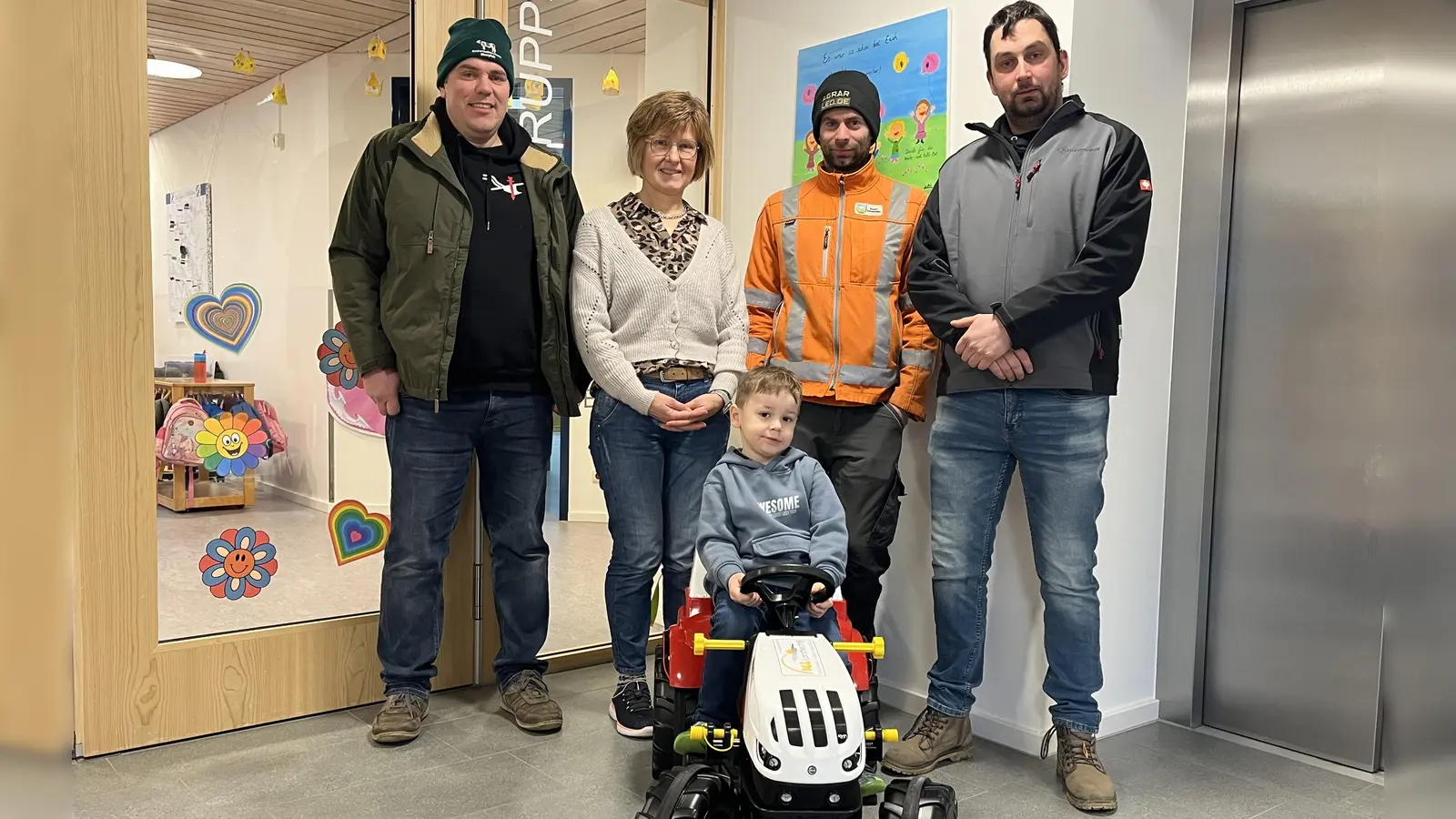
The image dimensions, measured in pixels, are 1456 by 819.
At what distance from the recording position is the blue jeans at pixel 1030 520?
2.45m

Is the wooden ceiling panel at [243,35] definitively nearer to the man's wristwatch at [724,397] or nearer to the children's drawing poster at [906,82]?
the children's drawing poster at [906,82]

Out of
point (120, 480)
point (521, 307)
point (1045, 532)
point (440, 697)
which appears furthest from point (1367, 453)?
point (120, 480)

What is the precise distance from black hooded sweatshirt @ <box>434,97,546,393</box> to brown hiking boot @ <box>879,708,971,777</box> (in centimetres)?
130

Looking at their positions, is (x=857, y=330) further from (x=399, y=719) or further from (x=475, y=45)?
(x=399, y=719)

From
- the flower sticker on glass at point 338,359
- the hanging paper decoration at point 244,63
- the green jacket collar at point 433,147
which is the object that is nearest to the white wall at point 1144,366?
the green jacket collar at point 433,147

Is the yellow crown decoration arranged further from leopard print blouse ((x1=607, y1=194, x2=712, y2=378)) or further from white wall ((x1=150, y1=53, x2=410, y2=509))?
leopard print blouse ((x1=607, y1=194, x2=712, y2=378))

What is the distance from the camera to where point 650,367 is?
272cm

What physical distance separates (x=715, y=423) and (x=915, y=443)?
1.89 feet

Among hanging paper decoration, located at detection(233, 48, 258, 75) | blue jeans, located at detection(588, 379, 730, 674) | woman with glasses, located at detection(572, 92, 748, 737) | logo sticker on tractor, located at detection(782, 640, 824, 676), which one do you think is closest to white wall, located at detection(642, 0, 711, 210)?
woman with glasses, located at detection(572, 92, 748, 737)

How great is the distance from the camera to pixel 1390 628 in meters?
0.60

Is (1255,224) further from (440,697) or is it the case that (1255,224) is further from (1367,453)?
(440,697)

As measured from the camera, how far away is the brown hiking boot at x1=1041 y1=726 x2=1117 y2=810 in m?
2.31

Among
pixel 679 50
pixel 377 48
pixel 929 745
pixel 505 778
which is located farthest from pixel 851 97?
pixel 505 778

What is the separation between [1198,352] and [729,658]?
1.64 meters
